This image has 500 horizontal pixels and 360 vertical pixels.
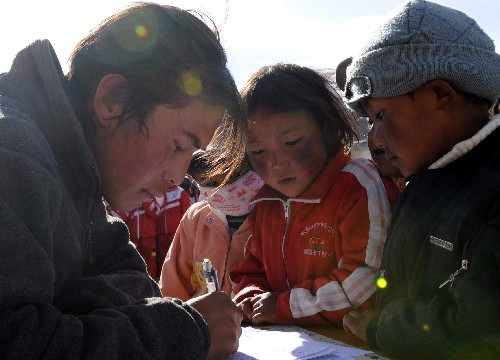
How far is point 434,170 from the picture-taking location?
45.3 inches

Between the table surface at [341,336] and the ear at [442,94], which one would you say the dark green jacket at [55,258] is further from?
the ear at [442,94]

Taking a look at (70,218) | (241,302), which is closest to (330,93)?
(241,302)

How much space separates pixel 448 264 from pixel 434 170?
0.78ft

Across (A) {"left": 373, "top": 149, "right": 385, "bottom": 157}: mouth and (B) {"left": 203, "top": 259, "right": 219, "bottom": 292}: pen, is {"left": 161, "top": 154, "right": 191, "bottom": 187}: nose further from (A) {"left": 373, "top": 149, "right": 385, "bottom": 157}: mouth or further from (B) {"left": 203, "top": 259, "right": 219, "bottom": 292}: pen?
(A) {"left": 373, "top": 149, "right": 385, "bottom": 157}: mouth

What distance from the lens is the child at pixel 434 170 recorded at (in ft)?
3.08

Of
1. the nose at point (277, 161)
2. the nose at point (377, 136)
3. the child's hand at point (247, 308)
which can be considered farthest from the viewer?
the nose at point (277, 161)

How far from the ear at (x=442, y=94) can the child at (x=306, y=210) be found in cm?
33

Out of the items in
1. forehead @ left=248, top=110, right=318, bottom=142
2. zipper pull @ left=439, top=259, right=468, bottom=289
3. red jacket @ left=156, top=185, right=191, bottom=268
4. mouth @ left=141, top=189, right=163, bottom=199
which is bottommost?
red jacket @ left=156, top=185, right=191, bottom=268

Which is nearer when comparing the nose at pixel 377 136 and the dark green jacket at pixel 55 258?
the dark green jacket at pixel 55 258

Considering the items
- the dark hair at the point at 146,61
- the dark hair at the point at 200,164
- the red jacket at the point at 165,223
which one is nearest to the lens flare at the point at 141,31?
the dark hair at the point at 146,61

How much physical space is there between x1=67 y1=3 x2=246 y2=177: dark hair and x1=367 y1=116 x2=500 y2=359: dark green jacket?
489 millimetres

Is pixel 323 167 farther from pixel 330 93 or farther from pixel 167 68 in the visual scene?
pixel 167 68

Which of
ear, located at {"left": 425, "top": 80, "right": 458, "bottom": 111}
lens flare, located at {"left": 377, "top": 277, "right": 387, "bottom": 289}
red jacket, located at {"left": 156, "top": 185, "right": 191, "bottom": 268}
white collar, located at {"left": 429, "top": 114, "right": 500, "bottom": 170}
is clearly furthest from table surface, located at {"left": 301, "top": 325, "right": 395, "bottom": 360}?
red jacket, located at {"left": 156, "top": 185, "right": 191, "bottom": 268}

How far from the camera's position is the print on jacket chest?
1.48 metres
